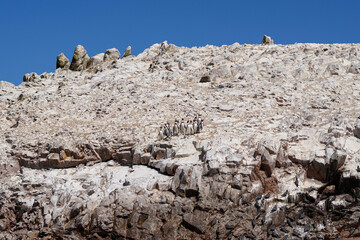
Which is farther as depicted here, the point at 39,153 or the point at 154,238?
the point at 39,153

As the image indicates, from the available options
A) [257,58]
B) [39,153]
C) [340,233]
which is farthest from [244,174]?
[257,58]

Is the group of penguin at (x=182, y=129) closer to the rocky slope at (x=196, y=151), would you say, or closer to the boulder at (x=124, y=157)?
the rocky slope at (x=196, y=151)

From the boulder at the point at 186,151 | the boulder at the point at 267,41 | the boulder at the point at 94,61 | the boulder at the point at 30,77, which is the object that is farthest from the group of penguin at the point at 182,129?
the boulder at the point at 30,77

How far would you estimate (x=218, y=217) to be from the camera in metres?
23.7

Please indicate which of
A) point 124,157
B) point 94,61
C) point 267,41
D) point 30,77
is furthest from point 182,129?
point 30,77

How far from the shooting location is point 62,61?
50.8 metres

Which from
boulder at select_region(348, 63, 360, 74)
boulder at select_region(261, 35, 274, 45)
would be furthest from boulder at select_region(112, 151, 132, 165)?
boulder at select_region(261, 35, 274, 45)

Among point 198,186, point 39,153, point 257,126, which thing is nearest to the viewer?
point 198,186

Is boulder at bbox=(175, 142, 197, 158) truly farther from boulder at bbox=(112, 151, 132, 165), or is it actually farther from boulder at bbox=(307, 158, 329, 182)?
boulder at bbox=(307, 158, 329, 182)

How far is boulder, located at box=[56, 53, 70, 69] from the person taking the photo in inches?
1987

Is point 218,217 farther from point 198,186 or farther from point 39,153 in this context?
point 39,153

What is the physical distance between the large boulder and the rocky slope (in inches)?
209

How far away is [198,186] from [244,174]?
2.63 metres

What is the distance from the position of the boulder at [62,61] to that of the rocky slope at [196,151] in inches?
257
